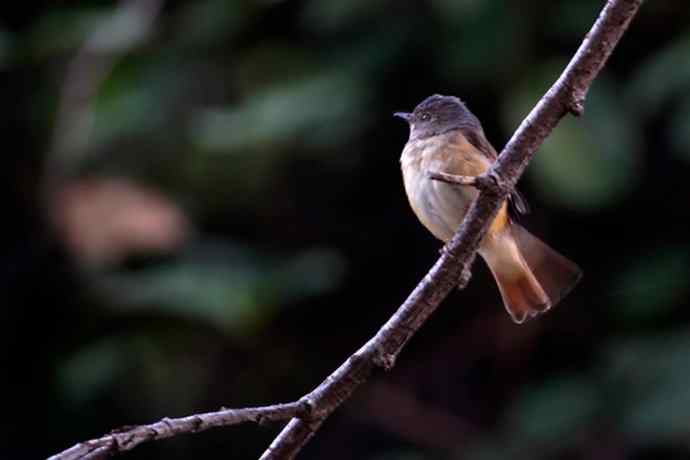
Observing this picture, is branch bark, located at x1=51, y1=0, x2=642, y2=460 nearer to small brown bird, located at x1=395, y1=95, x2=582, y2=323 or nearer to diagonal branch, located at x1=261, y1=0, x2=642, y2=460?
diagonal branch, located at x1=261, y1=0, x2=642, y2=460

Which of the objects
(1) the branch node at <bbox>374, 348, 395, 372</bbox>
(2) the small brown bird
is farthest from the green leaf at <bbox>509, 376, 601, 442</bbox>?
(1) the branch node at <bbox>374, 348, 395, 372</bbox>

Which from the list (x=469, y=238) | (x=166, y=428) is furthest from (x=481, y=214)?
(x=166, y=428)

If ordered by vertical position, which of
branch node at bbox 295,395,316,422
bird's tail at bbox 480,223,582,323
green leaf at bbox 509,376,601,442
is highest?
branch node at bbox 295,395,316,422

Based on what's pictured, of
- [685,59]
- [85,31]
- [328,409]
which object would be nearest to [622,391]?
[685,59]

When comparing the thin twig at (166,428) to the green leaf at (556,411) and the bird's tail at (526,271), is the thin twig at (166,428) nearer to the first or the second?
the bird's tail at (526,271)

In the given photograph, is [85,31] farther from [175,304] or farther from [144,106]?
[175,304]

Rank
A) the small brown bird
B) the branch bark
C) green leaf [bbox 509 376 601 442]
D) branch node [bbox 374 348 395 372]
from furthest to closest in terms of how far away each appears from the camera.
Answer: green leaf [bbox 509 376 601 442], the small brown bird, branch node [bbox 374 348 395 372], the branch bark
